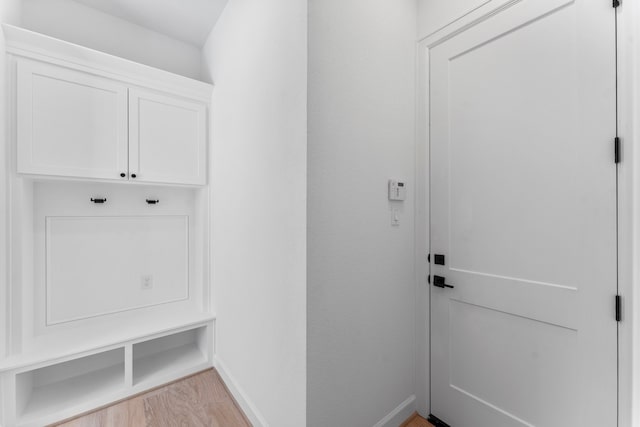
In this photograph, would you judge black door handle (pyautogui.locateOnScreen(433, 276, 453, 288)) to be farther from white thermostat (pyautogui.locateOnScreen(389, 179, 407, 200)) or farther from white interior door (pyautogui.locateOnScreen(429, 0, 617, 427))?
white thermostat (pyautogui.locateOnScreen(389, 179, 407, 200))

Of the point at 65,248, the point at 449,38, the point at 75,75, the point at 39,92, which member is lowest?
the point at 65,248

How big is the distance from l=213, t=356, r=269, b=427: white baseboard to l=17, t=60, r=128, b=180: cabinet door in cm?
158

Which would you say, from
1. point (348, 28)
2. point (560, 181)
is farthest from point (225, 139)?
point (560, 181)

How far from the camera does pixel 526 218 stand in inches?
50.1

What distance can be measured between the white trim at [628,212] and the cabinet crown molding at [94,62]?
2.45 m

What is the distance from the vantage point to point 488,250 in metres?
1.40

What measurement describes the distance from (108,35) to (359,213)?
2.43 m

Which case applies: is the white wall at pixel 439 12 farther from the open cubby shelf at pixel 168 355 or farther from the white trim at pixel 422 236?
the open cubby shelf at pixel 168 355

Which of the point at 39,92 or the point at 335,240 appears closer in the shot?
the point at 335,240

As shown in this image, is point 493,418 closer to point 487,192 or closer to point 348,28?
point 487,192

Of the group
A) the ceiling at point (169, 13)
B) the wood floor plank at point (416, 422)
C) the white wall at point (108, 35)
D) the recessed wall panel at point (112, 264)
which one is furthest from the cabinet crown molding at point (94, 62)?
the wood floor plank at point (416, 422)

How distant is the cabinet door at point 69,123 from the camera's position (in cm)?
156

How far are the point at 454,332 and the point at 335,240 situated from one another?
954 mm

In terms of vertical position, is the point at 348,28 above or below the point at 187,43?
below
